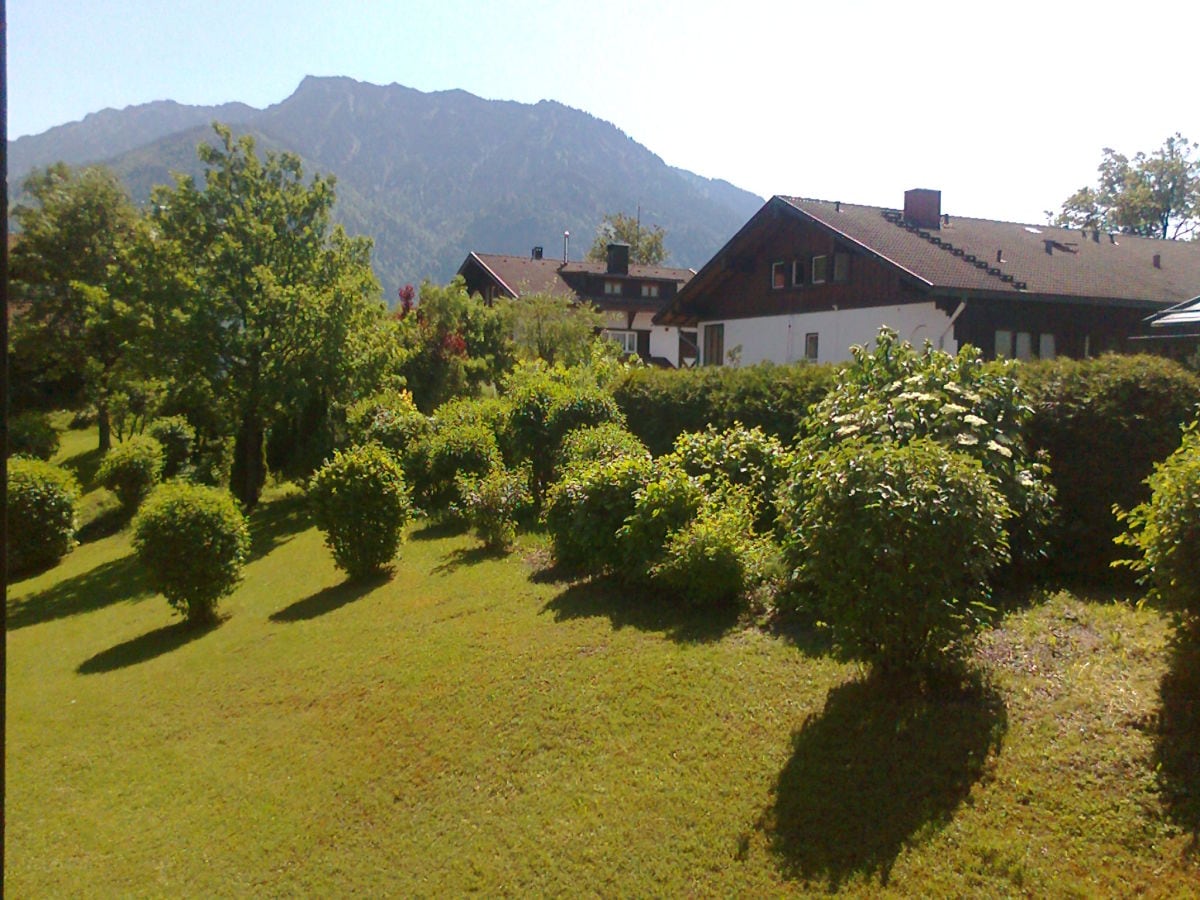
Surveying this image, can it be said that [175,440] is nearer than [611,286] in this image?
Yes

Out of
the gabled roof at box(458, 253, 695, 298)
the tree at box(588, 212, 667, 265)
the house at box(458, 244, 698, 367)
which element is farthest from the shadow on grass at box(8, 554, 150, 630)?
the tree at box(588, 212, 667, 265)

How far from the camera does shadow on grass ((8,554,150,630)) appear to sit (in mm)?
15234

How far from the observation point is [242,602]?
496 inches

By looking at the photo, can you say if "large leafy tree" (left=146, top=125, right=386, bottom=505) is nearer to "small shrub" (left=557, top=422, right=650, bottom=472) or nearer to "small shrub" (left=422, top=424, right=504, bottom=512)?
"small shrub" (left=422, top=424, right=504, bottom=512)

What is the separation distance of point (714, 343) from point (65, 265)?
898 inches

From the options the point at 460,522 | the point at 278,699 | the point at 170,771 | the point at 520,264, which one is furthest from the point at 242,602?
the point at 520,264

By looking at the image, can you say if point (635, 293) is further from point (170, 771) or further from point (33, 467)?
point (170, 771)

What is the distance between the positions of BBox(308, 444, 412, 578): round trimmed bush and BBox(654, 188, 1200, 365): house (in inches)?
528

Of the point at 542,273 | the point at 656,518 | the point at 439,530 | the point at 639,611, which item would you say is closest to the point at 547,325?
the point at 439,530

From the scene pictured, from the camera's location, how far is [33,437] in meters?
29.2

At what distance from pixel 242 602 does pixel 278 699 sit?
16.3 ft

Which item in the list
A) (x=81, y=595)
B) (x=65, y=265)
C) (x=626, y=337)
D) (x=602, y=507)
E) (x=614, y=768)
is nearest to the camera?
(x=614, y=768)

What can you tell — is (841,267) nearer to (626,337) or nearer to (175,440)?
(175,440)

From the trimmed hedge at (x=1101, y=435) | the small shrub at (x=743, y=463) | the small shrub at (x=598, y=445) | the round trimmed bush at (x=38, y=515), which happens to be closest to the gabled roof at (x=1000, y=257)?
the small shrub at (x=598, y=445)
